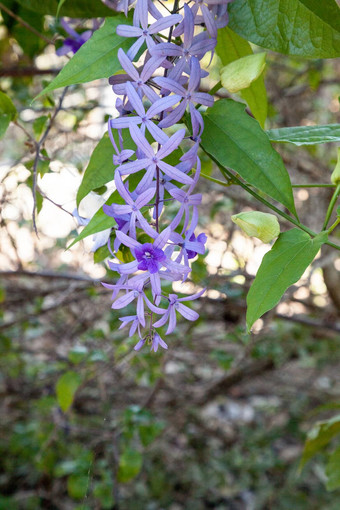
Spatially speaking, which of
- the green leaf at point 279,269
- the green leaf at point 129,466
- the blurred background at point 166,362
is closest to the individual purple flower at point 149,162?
the green leaf at point 279,269

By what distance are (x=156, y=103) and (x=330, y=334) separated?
4.63ft

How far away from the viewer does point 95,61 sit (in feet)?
1.30

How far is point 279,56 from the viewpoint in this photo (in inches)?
60.2

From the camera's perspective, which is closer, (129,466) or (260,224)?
(260,224)

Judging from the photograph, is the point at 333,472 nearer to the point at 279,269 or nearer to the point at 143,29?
the point at 279,269

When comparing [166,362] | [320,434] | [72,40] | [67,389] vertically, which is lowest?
[166,362]

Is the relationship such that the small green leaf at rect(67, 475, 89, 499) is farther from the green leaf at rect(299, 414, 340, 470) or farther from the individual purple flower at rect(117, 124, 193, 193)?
the individual purple flower at rect(117, 124, 193, 193)

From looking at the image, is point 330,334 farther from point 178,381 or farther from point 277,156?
point 277,156

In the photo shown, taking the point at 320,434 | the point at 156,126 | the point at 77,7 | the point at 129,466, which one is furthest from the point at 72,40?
the point at 129,466

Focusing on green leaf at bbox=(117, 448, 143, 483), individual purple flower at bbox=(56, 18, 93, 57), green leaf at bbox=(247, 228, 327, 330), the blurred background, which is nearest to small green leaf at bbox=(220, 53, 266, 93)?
green leaf at bbox=(247, 228, 327, 330)

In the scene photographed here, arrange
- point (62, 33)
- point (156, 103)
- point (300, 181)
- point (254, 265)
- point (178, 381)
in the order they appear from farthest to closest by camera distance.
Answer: point (178, 381) < point (300, 181) < point (254, 265) < point (62, 33) < point (156, 103)

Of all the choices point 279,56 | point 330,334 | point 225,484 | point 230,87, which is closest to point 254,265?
point 330,334

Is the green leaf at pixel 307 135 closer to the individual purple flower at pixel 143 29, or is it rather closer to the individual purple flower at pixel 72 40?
the individual purple flower at pixel 143 29

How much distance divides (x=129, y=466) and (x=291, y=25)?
3.35ft
